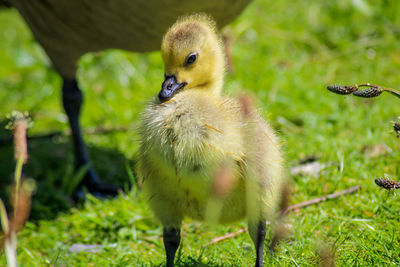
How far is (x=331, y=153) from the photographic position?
308 centimetres

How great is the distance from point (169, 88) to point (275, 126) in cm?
184

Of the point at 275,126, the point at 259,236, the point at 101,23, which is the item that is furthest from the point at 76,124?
the point at 259,236

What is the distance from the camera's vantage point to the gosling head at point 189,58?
2.04 meters

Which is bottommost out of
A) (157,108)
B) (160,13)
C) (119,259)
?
(119,259)

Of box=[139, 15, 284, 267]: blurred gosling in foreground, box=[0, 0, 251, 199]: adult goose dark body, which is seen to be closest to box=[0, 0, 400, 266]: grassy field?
box=[139, 15, 284, 267]: blurred gosling in foreground

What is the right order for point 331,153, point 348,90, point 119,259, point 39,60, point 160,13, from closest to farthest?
1. point 348,90
2. point 119,259
3. point 160,13
4. point 331,153
5. point 39,60

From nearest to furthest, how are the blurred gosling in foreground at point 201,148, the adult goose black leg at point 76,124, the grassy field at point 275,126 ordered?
1. the blurred gosling in foreground at point 201,148
2. the grassy field at point 275,126
3. the adult goose black leg at point 76,124

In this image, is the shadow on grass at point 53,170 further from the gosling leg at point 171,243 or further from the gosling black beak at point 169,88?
the gosling black beak at point 169,88

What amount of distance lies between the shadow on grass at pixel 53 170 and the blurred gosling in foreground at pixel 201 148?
1.25 meters

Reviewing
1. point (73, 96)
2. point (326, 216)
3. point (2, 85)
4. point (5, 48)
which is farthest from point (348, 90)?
point (5, 48)

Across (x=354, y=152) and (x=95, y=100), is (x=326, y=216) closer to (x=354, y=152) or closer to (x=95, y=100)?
(x=354, y=152)

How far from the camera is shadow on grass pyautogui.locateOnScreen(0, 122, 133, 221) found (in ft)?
10.9

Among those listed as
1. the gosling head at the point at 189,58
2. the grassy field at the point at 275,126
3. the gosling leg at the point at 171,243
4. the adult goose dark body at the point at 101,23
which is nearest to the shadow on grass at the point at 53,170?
the grassy field at the point at 275,126

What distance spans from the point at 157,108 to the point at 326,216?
0.99 metres
